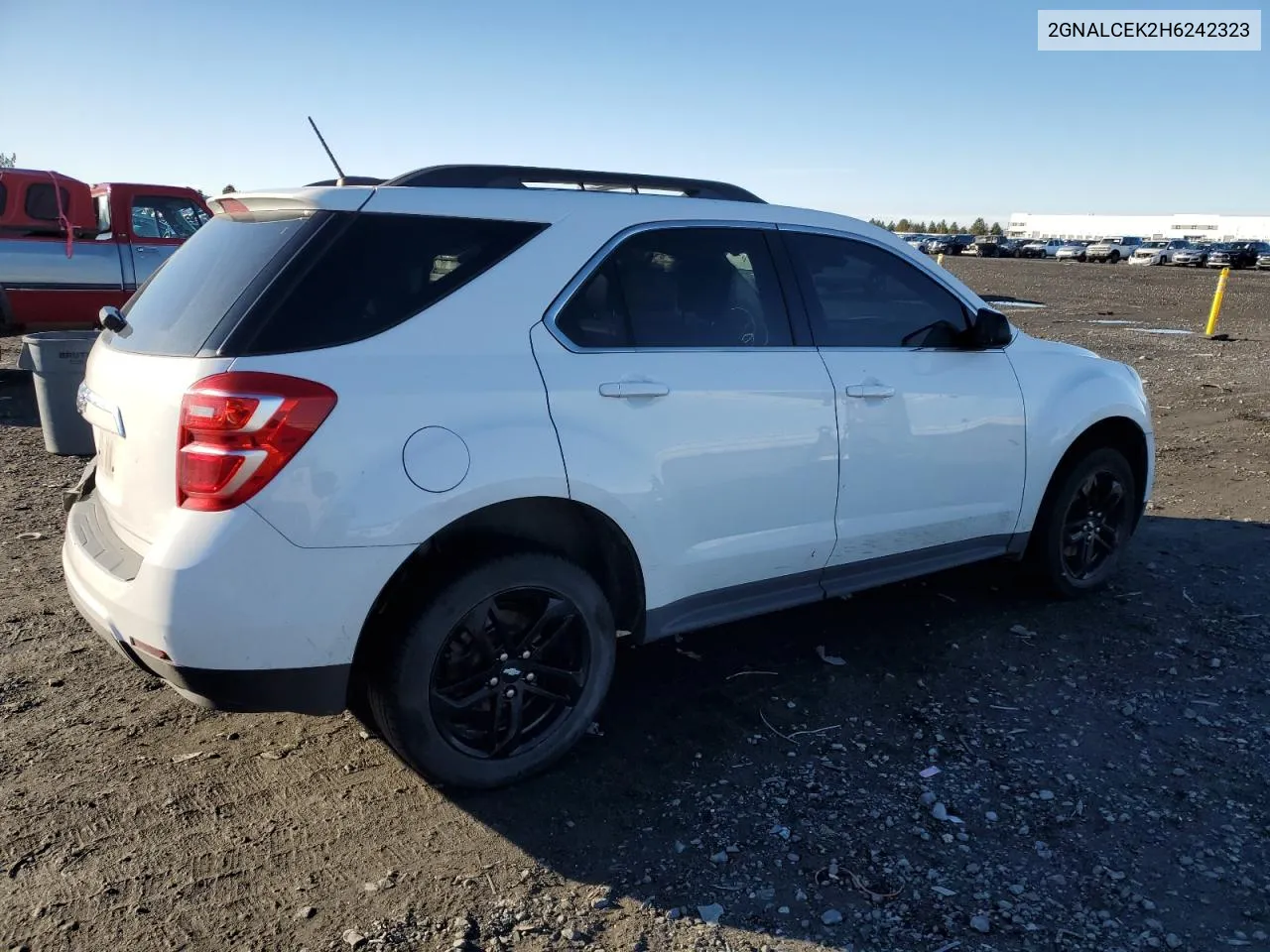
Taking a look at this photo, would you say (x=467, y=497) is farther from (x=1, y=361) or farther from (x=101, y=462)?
(x=1, y=361)

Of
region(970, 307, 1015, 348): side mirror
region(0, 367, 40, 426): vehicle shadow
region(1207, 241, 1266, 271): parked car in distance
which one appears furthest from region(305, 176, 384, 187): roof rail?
region(1207, 241, 1266, 271): parked car in distance

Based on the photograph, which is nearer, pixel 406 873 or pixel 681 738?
pixel 406 873

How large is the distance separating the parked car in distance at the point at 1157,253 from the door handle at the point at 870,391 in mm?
55699

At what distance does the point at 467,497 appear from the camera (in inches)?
118

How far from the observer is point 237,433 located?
2.72 metres

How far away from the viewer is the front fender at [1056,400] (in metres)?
4.65

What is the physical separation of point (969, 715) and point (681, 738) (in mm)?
1152

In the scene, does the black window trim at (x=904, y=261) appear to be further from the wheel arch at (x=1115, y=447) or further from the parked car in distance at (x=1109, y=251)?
the parked car in distance at (x=1109, y=251)

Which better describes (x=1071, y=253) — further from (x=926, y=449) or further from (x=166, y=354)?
(x=166, y=354)

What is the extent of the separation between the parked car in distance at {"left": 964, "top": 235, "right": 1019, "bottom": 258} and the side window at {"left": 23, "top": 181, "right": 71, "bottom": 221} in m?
58.5

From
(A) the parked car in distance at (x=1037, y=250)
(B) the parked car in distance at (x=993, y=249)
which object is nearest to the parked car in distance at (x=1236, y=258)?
(A) the parked car in distance at (x=1037, y=250)

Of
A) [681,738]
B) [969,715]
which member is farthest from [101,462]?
[969,715]

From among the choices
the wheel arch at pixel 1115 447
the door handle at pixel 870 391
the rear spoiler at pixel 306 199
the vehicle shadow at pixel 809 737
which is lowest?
the vehicle shadow at pixel 809 737

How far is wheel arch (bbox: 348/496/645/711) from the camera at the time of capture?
3.07 m
